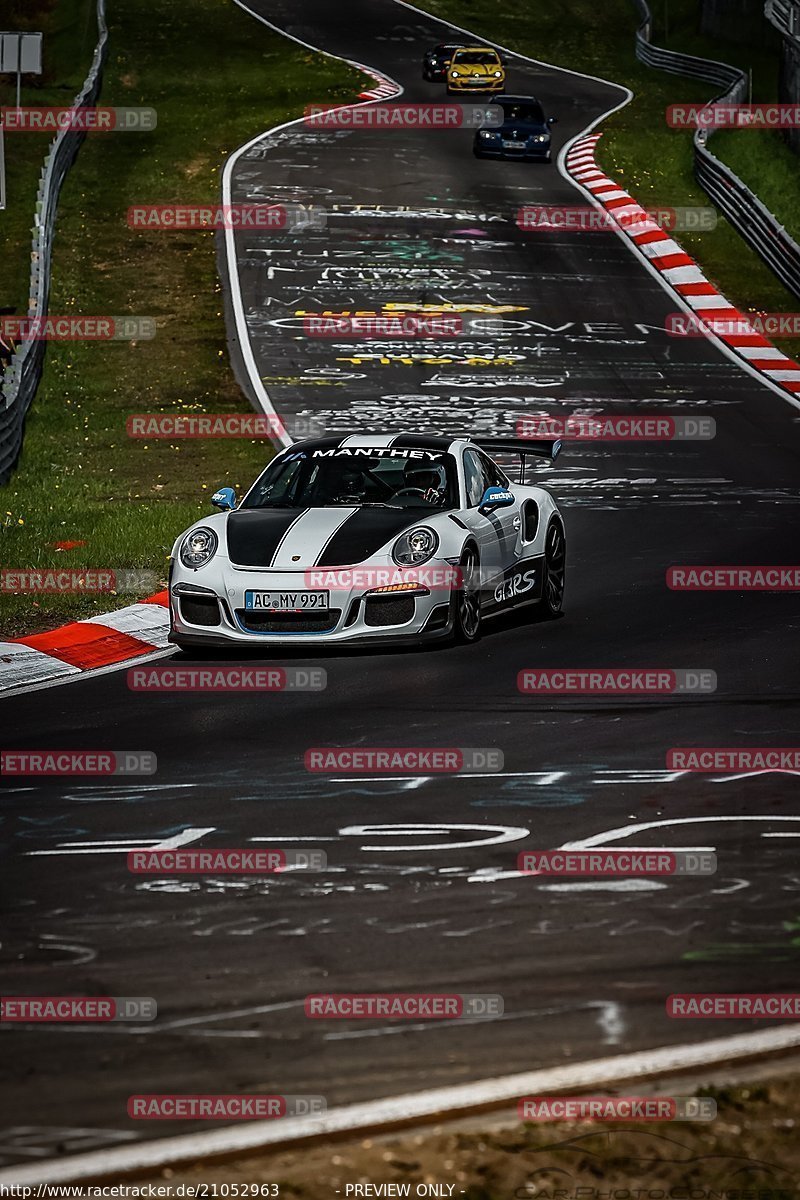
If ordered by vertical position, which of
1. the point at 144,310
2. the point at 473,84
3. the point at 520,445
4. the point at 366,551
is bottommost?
the point at 144,310

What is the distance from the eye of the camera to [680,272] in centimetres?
3183

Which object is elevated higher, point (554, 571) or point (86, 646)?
point (554, 571)

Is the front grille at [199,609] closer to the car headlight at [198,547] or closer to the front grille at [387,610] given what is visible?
the car headlight at [198,547]

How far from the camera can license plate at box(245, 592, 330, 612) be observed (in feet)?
37.4

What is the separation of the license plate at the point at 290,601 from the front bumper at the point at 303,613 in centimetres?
3

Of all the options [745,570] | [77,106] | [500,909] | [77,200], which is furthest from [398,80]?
[500,909]

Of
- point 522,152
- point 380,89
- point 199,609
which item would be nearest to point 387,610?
point 199,609

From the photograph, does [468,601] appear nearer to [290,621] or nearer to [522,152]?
[290,621]

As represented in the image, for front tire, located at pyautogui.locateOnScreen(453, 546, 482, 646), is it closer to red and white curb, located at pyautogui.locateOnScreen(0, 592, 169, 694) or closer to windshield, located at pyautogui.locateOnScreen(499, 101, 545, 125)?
red and white curb, located at pyautogui.locateOnScreen(0, 592, 169, 694)

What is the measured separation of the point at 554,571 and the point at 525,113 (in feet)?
95.3

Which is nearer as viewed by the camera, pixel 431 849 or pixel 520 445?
pixel 431 849

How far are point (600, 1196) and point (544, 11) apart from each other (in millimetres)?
65272

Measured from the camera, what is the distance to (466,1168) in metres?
4.47

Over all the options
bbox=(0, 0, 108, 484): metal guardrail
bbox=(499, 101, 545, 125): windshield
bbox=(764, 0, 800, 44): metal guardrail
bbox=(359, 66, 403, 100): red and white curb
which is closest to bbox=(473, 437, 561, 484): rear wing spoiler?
bbox=(0, 0, 108, 484): metal guardrail
